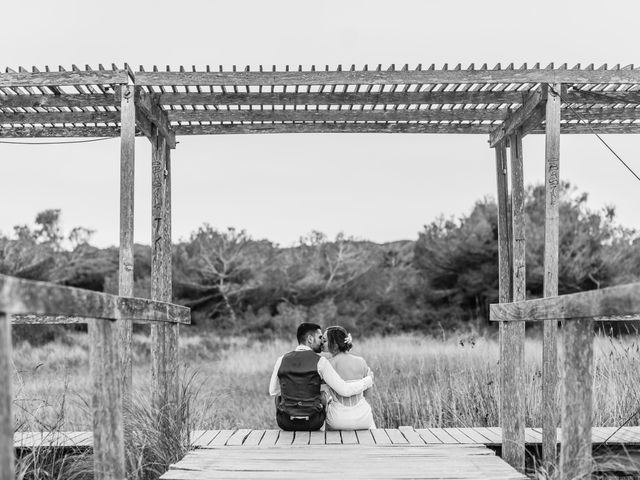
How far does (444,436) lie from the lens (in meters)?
6.02

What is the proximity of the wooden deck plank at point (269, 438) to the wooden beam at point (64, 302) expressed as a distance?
50.8 inches

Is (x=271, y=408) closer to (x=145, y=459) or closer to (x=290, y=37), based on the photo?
(x=145, y=459)

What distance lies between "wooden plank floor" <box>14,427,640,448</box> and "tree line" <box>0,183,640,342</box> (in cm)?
1536

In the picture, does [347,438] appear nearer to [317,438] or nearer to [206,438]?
[317,438]

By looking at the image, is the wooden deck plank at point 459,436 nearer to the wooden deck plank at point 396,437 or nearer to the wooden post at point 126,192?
the wooden deck plank at point 396,437

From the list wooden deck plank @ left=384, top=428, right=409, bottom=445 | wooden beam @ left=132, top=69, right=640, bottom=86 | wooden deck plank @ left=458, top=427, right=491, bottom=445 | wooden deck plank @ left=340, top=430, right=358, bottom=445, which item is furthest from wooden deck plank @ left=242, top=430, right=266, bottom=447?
wooden beam @ left=132, top=69, right=640, bottom=86

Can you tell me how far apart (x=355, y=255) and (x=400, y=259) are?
2773mm

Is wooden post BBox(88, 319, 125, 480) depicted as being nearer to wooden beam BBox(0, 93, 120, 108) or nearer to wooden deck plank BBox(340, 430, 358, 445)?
wooden deck plank BBox(340, 430, 358, 445)

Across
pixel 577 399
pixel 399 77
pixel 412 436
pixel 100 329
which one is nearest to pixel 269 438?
pixel 412 436

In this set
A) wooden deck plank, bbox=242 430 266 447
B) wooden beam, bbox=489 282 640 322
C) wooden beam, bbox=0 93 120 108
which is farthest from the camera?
wooden beam, bbox=0 93 120 108

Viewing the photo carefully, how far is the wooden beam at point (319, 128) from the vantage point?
8492 mm

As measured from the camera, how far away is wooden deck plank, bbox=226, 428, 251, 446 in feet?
18.9

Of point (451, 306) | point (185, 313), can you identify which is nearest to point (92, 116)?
point (185, 313)

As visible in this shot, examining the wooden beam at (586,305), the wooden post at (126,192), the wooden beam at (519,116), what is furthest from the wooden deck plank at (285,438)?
the wooden beam at (519,116)
